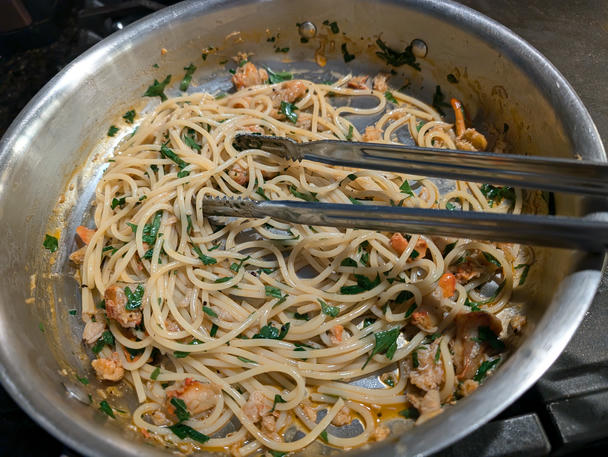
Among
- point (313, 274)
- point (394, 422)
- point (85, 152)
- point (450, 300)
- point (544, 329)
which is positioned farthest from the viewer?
point (85, 152)

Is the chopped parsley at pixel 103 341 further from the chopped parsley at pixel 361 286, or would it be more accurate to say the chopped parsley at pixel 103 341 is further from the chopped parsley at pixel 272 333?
the chopped parsley at pixel 361 286

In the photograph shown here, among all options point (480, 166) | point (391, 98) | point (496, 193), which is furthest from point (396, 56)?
point (480, 166)

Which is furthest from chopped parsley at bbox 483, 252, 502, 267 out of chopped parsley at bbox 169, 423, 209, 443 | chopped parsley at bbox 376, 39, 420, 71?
chopped parsley at bbox 169, 423, 209, 443

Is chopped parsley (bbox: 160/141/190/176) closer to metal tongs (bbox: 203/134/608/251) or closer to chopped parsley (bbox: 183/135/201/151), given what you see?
chopped parsley (bbox: 183/135/201/151)

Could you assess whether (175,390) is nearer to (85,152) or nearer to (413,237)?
(413,237)

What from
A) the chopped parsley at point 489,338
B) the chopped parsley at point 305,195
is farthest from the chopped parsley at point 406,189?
the chopped parsley at point 489,338

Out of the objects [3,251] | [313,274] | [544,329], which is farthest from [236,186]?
[544,329]
